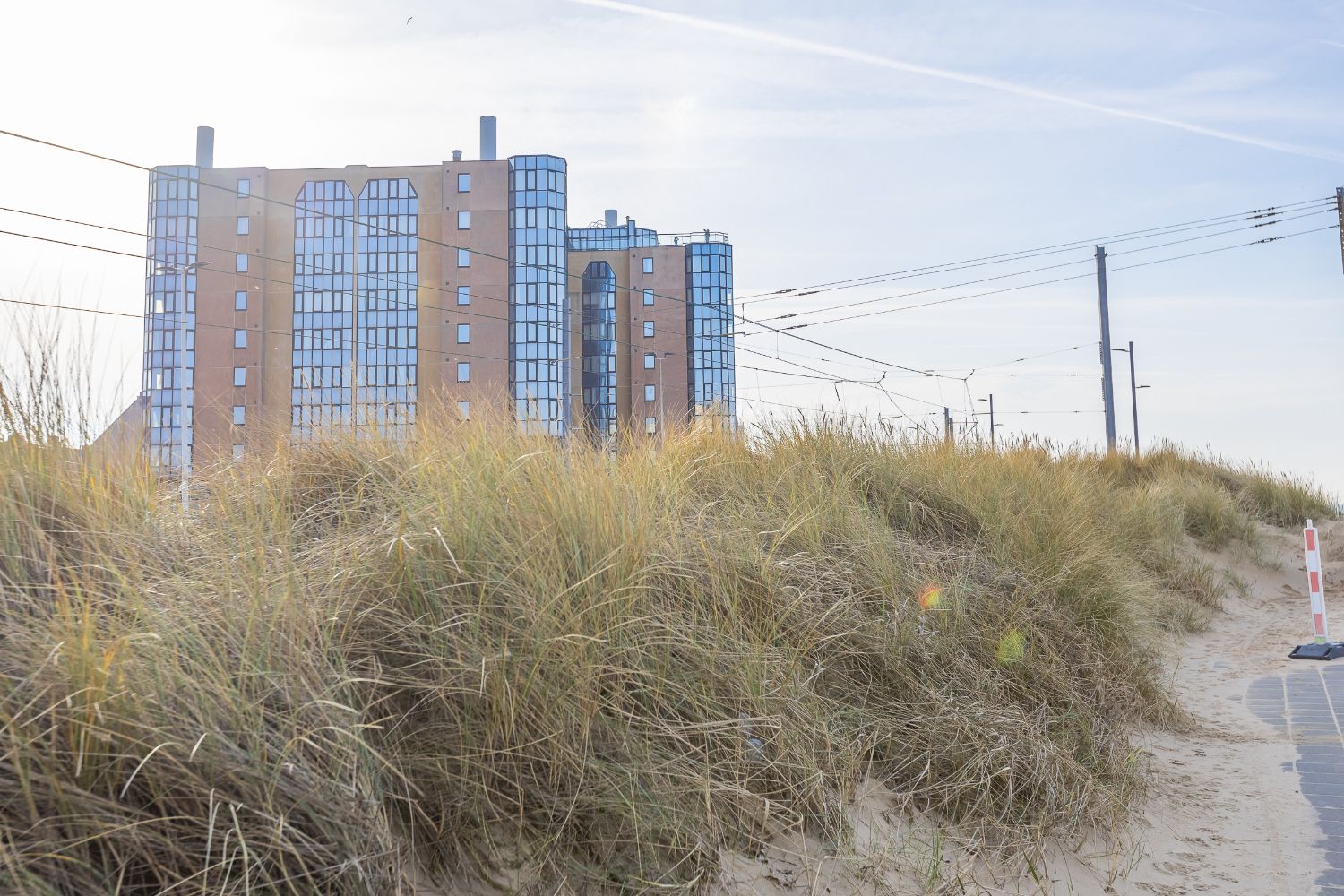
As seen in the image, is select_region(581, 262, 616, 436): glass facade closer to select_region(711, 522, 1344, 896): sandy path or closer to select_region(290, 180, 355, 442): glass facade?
select_region(290, 180, 355, 442): glass facade

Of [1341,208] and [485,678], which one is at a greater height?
[1341,208]

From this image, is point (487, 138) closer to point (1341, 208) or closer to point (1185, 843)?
point (1341, 208)

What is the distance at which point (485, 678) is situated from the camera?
2.51 meters

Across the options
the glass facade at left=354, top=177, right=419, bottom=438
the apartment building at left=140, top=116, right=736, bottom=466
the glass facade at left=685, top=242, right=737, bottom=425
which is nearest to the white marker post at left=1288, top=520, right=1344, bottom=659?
the apartment building at left=140, top=116, right=736, bottom=466

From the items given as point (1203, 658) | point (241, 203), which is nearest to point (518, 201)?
point (241, 203)

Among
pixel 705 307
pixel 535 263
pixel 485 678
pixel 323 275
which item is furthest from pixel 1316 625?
pixel 705 307

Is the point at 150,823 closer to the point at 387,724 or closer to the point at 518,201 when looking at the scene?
the point at 387,724

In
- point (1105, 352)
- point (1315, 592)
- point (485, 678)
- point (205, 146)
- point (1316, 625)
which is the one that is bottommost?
point (1316, 625)

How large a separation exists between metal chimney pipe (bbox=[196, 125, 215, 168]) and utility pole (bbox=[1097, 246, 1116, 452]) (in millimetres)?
66142

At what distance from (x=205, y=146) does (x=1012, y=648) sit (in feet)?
257

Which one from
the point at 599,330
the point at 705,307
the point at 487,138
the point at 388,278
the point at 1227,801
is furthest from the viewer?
the point at 705,307

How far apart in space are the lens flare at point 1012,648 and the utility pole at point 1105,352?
61.5 ft

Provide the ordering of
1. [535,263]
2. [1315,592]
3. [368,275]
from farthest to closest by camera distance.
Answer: [535,263] < [368,275] < [1315,592]

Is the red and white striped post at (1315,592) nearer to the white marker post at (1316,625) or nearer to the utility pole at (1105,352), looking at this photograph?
the white marker post at (1316,625)
